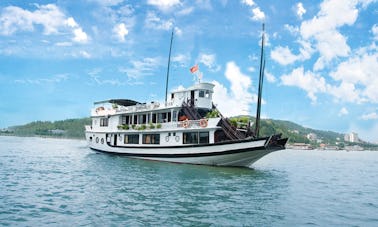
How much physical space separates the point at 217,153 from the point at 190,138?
276 centimetres

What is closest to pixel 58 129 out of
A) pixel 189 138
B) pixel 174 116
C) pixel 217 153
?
pixel 174 116

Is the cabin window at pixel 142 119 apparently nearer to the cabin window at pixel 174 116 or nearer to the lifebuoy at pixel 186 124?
the cabin window at pixel 174 116

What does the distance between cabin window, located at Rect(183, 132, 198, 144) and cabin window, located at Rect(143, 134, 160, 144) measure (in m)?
3.18

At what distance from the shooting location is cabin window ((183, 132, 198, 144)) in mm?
24625

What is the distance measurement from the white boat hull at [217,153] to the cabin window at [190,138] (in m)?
0.57

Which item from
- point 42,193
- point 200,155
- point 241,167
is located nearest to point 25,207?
point 42,193

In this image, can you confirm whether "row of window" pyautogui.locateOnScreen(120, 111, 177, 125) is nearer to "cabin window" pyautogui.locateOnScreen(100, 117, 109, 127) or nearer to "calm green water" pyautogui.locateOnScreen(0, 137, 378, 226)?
"cabin window" pyautogui.locateOnScreen(100, 117, 109, 127)

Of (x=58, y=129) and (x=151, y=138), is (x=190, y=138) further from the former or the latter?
(x=58, y=129)

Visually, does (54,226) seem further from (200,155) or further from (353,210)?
(200,155)

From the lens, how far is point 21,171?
1983cm

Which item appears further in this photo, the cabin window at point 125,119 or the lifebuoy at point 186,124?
the cabin window at point 125,119

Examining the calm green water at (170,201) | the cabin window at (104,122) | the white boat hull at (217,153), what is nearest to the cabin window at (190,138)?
the white boat hull at (217,153)

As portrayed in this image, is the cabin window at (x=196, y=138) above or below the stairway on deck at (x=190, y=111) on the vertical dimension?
below

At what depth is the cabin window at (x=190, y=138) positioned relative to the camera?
24.6 metres
